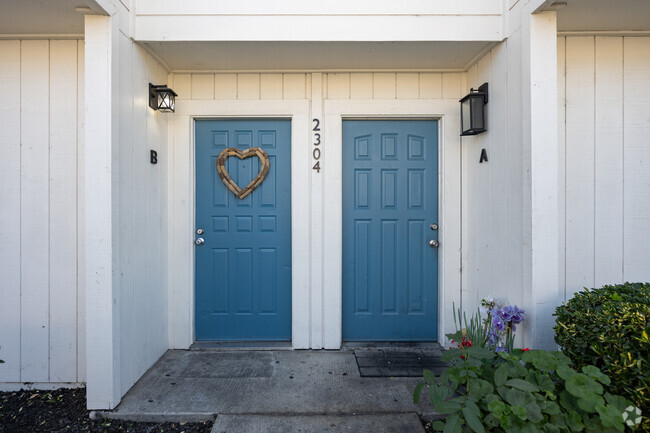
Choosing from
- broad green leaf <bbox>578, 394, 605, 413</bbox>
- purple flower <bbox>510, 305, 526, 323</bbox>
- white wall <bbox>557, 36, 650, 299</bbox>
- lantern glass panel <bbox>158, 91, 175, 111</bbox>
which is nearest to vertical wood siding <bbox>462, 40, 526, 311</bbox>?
purple flower <bbox>510, 305, 526, 323</bbox>

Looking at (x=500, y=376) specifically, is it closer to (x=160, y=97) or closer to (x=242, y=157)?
(x=242, y=157)

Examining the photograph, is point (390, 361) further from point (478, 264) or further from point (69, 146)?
point (69, 146)

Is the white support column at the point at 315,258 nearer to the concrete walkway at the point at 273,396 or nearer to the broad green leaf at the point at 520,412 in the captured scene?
the concrete walkway at the point at 273,396

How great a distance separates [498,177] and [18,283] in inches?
134

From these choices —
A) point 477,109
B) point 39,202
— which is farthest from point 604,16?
point 39,202

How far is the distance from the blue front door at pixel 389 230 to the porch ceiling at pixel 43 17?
1.98 meters

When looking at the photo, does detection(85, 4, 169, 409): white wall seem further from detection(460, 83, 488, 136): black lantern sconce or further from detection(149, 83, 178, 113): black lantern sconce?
detection(460, 83, 488, 136): black lantern sconce

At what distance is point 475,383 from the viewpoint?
62.3 inches

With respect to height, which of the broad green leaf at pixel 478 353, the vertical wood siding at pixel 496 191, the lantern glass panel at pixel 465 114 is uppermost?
the lantern glass panel at pixel 465 114

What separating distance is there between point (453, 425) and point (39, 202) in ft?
9.33

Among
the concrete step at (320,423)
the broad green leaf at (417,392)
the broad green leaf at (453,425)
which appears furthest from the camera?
the concrete step at (320,423)

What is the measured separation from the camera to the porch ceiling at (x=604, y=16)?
7.19ft

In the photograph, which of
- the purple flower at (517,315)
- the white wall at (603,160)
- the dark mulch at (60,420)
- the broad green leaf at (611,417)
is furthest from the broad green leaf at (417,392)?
the white wall at (603,160)

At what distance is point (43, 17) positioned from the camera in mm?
2273
